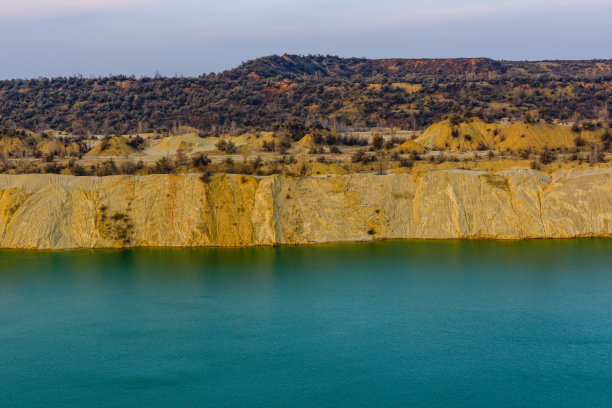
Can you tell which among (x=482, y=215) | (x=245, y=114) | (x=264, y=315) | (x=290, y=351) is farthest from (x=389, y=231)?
(x=245, y=114)

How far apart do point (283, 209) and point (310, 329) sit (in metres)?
11.9

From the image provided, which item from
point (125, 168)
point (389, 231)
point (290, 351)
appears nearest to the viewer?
point (290, 351)

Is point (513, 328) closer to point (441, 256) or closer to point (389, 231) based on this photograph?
point (441, 256)

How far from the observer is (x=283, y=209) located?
27234mm

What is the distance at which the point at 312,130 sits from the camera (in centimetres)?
4403

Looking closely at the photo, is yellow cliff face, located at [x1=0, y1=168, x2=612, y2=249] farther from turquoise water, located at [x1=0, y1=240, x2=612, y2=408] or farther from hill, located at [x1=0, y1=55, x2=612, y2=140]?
hill, located at [x1=0, y1=55, x2=612, y2=140]

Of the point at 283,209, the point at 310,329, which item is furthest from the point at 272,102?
the point at 310,329

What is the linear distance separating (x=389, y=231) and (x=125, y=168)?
619 inches

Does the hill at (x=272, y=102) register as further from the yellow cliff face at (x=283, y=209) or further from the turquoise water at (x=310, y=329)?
the turquoise water at (x=310, y=329)

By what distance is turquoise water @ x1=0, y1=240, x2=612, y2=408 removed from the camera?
40.3 feet

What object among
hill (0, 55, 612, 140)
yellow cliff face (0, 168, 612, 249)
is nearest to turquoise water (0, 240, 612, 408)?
yellow cliff face (0, 168, 612, 249)

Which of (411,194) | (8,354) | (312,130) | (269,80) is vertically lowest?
(8,354)

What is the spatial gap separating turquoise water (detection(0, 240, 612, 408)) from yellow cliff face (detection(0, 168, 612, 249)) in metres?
2.13

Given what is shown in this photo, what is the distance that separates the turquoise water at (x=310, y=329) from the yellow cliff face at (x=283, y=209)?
6.99ft
